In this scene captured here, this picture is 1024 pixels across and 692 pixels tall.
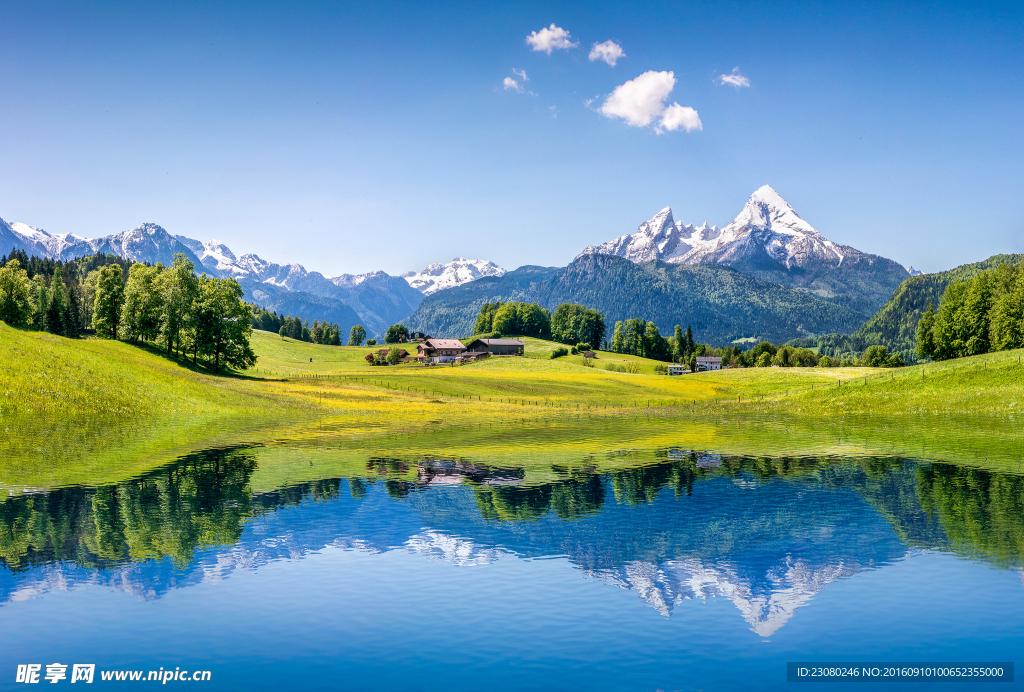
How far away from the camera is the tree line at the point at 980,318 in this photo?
107 meters

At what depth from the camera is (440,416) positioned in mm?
72750

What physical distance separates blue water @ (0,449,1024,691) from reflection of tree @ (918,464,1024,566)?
174mm

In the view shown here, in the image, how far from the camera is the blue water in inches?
564

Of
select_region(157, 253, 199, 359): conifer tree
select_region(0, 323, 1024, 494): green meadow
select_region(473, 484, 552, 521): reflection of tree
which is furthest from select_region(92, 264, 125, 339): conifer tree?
select_region(473, 484, 552, 521): reflection of tree

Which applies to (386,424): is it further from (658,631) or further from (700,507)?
(658,631)

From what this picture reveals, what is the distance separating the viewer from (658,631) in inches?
620

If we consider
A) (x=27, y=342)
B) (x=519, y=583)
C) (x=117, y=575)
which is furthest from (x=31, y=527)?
(x=27, y=342)

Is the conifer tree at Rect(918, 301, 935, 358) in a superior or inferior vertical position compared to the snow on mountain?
superior

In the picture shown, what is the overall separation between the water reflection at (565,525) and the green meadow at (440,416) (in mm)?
5616

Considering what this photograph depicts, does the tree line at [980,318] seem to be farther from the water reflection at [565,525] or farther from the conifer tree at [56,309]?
the conifer tree at [56,309]

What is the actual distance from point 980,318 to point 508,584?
132 meters

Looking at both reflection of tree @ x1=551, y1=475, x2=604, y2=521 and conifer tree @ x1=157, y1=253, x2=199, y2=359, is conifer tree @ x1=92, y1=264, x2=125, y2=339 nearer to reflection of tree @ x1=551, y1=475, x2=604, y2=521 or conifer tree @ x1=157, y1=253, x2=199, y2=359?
conifer tree @ x1=157, y1=253, x2=199, y2=359

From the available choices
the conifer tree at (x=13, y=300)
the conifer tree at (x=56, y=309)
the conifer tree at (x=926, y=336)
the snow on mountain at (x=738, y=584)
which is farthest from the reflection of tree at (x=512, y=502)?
the conifer tree at (x=56, y=309)

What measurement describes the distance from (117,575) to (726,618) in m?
A: 17.3
